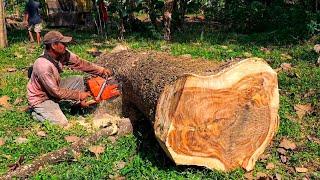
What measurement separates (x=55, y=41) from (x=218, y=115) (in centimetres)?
254

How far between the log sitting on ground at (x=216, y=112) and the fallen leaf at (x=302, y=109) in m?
1.28

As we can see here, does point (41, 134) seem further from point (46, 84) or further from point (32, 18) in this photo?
point (32, 18)

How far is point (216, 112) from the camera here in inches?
187

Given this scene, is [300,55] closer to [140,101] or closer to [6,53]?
[140,101]

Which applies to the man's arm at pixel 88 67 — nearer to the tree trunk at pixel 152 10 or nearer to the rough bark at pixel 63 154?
the rough bark at pixel 63 154

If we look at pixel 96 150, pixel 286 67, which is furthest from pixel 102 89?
pixel 286 67

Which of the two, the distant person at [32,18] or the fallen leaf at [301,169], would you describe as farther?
the distant person at [32,18]

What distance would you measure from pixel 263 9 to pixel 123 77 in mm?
6994

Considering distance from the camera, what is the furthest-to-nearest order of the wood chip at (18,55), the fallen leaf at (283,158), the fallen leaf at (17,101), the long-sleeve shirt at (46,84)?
the wood chip at (18,55)
the fallen leaf at (17,101)
the long-sleeve shirt at (46,84)
the fallen leaf at (283,158)

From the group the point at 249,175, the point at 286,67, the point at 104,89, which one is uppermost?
the point at 104,89

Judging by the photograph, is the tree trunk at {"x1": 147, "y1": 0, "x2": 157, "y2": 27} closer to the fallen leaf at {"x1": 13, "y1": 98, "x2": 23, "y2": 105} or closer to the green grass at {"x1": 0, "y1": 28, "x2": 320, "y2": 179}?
the green grass at {"x1": 0, "y1": 28, "x2": 320, "y2": 179}

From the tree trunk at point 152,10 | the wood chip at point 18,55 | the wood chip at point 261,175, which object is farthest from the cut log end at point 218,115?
the tree trunk at point 152,10

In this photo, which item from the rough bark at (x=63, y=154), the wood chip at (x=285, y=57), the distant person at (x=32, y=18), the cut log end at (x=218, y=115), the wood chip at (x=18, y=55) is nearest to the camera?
the cut log end at (x=218, y=115)

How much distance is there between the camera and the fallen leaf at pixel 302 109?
6297mm
